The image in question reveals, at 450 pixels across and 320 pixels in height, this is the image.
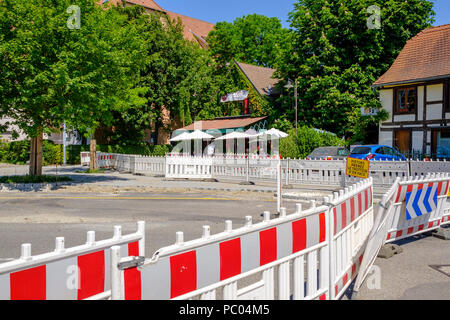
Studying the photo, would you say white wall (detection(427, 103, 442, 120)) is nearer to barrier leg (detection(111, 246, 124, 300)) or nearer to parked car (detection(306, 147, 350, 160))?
parked car (detection(306, 147, 350, 160))

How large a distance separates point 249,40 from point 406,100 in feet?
104

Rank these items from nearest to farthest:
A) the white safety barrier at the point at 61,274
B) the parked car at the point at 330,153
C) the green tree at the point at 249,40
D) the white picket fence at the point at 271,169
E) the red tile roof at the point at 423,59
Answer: the white safety barrier at the point at 61,274, the white picket fence at the point at 271,169, the parked car at the point at 330,153, the red tile roof at the point at 423,59, the green tree at the point at 249,40

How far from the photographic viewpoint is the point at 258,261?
317 cm

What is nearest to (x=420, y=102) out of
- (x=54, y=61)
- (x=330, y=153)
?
(x=330, y=153)

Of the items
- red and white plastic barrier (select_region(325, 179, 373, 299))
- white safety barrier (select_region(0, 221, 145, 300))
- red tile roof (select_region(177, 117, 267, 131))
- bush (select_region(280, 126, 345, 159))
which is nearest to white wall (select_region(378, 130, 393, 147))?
bush (select_region(280, 126, 345, 159))

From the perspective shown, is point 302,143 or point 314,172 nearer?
point 314,172

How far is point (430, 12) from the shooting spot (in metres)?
35.3

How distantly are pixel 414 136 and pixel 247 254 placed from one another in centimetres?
2948

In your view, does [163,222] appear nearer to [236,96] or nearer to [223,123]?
[223,123]

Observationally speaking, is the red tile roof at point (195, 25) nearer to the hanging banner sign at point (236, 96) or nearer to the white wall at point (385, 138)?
the hanging banner sign at point (236, 96)

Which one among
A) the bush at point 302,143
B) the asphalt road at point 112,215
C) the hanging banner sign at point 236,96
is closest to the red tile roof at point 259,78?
the hanging banner sign at point 236,96

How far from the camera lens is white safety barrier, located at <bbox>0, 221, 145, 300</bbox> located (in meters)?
1.97

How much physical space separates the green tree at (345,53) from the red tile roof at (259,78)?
588cm

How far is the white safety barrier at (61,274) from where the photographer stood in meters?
1.97
